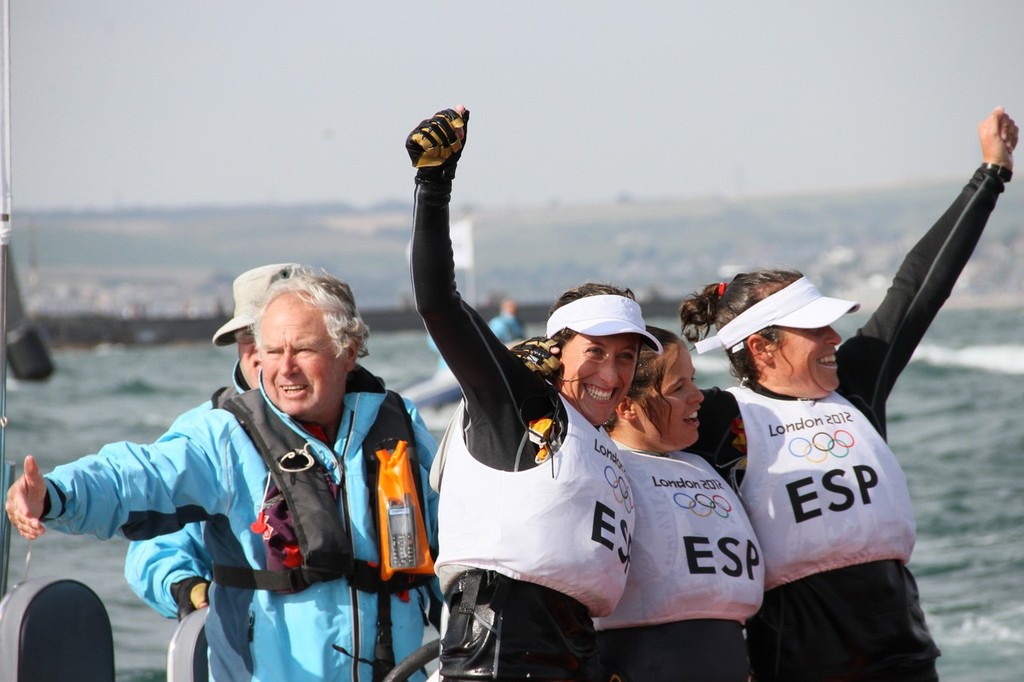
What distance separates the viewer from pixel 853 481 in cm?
265

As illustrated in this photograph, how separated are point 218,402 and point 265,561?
853mm

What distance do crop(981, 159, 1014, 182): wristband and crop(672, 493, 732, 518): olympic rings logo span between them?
4.22 ft

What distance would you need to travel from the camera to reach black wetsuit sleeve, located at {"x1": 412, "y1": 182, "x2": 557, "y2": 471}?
2188 millimetres

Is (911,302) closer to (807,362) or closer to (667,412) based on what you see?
(807,362)

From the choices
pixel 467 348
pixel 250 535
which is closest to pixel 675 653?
pixel 467 348

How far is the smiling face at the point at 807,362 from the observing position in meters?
2.79

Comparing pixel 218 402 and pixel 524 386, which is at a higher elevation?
pixel 524 386

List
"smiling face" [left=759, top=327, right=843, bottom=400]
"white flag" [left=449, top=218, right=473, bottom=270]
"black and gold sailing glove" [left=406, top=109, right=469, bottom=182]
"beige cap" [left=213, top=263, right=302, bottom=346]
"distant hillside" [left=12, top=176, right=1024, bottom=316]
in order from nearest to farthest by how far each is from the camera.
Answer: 1. "black and gold sailing glove" [left=406, top=109, right=469, bottom=182]
2. "smiling face" [left=759, top=327, right=843, bottom=400]
3. "beige cap" [left=213, top=263, right=302, bottom=346]
4. "white flag" [left=449, top=218, right=473, bottom=270]
5. "distant hillside" [left=12, top=176, right=1024, bottom=316]

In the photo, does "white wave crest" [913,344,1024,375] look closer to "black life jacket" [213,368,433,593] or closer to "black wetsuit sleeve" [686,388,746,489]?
"black wetsuit sleeve" [686,388,746,489]

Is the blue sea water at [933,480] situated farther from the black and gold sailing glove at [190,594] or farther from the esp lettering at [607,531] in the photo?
→ the esp lettering at [607,531]

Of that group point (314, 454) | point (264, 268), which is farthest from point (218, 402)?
point (314, 454)

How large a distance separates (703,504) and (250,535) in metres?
1.02

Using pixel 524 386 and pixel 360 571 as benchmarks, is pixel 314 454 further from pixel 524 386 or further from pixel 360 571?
pixel 524 386

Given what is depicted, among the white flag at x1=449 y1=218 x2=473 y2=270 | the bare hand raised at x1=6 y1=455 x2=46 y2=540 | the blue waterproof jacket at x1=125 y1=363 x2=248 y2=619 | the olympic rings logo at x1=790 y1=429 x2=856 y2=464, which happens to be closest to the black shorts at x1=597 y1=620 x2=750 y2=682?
the olympic rings logo at x1=790 y1=429 x2=856 y2=464
